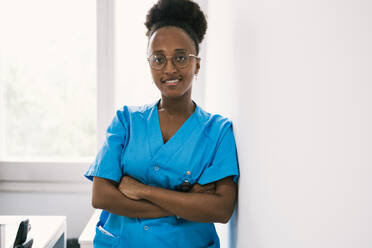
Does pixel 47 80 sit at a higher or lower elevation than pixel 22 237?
higher

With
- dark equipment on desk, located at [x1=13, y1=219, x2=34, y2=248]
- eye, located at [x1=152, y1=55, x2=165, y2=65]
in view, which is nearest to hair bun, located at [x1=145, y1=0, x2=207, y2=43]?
eye, located at [x1=152, y1=55, x2=165, y2=65]

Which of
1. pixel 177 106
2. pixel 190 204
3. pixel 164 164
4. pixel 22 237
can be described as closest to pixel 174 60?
pixel 177 106

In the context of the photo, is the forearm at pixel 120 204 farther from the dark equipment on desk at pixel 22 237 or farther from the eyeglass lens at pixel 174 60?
the eyeglass lens at pixel 174 60

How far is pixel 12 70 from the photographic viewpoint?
2.22 meters

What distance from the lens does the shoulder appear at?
1023 mm

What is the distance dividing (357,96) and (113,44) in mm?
1965

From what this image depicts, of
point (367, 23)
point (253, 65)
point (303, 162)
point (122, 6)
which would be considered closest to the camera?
point (367, 23)

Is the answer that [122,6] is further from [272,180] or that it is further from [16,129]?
[272,180]

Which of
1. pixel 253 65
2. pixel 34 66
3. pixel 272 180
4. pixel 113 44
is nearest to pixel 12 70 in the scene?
pixel 34 66

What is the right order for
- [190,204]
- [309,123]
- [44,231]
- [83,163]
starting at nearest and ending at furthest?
[309,123] < [190,204] < [44,231] < [83,163]

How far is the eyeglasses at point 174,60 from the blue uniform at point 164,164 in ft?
0.54

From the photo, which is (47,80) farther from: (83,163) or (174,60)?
(174,60)

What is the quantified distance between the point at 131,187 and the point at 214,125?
12.5 inches

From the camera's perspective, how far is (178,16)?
1093mm
